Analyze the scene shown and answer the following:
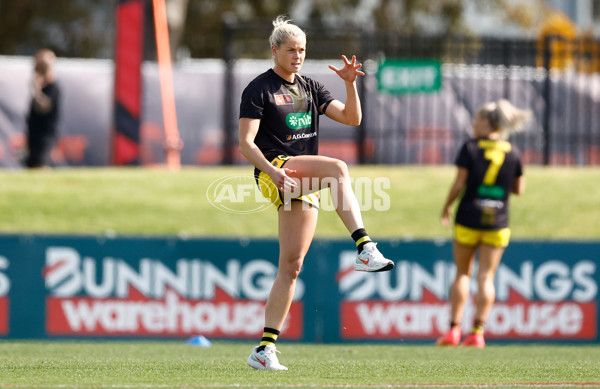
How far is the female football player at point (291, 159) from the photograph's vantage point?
593 centimetres

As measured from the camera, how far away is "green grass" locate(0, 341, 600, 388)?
5609mm

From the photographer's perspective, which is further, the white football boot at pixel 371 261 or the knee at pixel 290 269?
the knee at pixel 290 269

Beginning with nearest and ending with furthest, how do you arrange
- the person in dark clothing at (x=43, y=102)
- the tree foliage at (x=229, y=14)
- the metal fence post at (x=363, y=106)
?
the person in dark clothing at (x=43, y=102) < the metal fence post at (x=363, y=106) < the tree foliage at (x=229, y=14)

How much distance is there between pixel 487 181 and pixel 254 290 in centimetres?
274

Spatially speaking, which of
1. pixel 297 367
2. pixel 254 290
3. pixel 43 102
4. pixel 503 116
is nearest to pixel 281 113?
pixel 297 367

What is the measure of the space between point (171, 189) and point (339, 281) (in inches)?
156

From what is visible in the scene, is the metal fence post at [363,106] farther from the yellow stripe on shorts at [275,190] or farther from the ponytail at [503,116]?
the yellow stripe on shorts at [275,190]

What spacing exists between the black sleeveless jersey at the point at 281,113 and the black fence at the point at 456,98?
8893mm

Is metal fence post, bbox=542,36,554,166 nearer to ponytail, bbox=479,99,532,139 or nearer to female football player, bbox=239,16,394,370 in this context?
ponytail, bbox=479,99,532,139

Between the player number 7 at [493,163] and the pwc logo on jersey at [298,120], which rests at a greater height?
the pwc logo on jersey at [298,120]

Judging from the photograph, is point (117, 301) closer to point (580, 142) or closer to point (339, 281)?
point (339, 281)

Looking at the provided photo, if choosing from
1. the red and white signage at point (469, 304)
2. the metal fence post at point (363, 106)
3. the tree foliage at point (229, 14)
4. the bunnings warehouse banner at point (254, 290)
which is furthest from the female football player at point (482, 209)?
the tree foliage at point (229, 14)

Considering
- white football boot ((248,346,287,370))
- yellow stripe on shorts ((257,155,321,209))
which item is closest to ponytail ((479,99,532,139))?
yellow stripe on shorts ((257,155,321,209))

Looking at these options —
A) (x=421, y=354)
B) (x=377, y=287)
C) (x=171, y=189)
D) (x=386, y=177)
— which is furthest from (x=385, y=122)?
(x=421, y=354)
